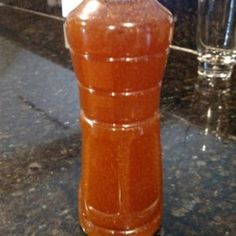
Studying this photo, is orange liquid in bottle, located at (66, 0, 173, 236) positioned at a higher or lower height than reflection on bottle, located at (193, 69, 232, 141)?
higher

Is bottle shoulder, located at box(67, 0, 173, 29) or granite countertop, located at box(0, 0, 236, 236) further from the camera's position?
granite countertop, located at box(0, 0, 236, 236)

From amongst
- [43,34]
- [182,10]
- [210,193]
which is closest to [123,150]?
[210,193]

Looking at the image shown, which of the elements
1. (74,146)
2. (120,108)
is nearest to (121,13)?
(120,108)

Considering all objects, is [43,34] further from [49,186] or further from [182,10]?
[49,186]

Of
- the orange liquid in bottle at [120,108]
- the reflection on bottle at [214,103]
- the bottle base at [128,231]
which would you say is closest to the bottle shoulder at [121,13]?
the orange liquid in bottle at [120,108]

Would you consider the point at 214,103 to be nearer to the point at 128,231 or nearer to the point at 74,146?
the point at 74,146

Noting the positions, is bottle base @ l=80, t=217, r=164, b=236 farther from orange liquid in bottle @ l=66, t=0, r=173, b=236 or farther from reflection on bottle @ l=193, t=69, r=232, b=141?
reflection on bottle @ l=193, t=69, r=232, b=141

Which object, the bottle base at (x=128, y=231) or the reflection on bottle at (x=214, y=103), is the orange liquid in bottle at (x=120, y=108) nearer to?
the bottle base at (x=128, y=231)

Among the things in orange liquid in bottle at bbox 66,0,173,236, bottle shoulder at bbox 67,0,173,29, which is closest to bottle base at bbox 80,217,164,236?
orange liquid in bottle at bbox 66,0,173,236
